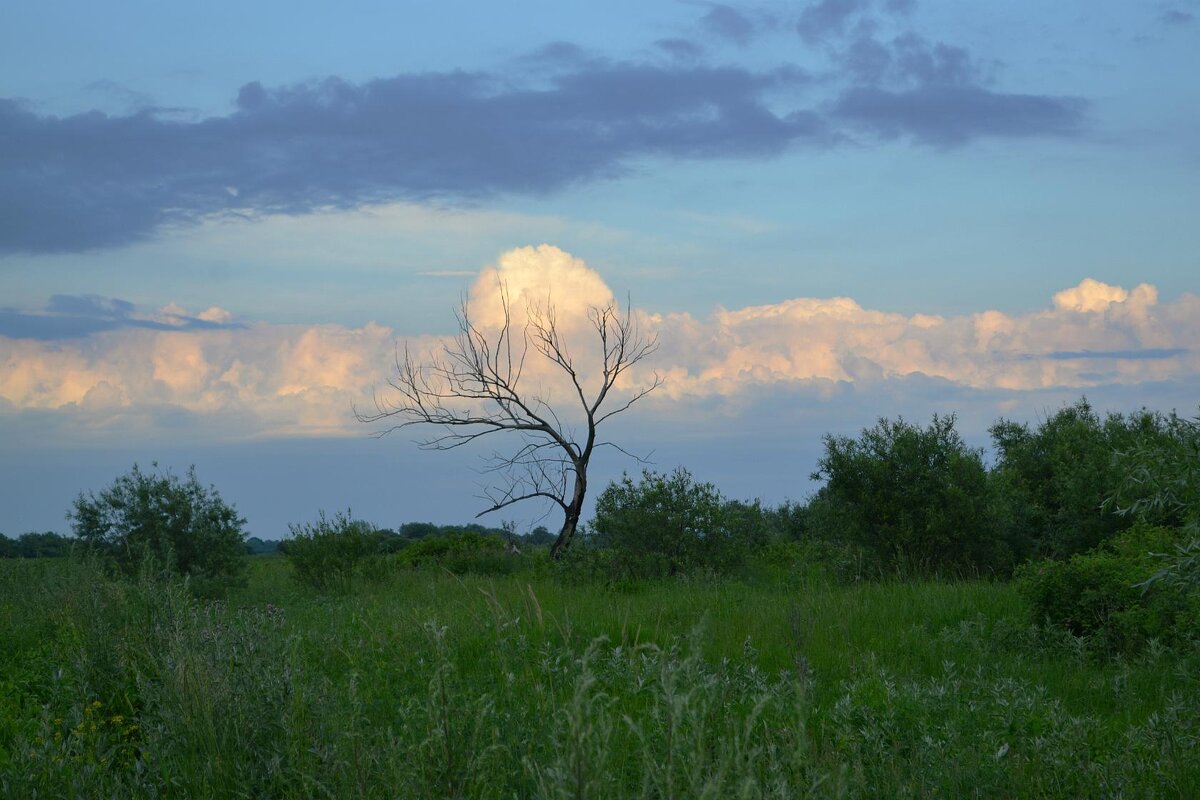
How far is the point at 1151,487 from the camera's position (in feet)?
21.4

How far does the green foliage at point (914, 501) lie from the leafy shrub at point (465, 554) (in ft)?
24.8

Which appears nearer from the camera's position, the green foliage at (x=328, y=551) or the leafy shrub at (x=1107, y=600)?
the leafy shrub at (x=1107, y=600)

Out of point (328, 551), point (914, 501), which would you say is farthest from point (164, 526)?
point (914, 501)

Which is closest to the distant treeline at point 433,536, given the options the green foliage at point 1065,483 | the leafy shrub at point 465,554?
the leafy shrub at point 465,554

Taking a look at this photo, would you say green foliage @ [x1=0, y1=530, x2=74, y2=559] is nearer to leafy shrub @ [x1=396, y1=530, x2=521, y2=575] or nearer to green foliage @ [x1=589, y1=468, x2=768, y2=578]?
leafy shrub @ [x1=396, y1=530, x2=521, y2=575]

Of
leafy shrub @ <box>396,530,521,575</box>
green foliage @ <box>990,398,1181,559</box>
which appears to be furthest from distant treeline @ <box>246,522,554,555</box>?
green foliage @ <box>990,398,1181,559</box>

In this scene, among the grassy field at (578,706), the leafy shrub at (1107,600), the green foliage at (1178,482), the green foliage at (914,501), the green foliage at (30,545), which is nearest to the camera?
the grassy field at (578,706)

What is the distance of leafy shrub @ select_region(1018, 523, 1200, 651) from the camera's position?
9609 mm

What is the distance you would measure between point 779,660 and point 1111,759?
3.48 metres

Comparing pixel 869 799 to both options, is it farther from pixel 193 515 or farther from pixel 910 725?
pixel 193 515

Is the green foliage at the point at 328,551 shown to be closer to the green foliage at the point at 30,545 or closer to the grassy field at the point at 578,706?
the grassy field at the point at 578,706

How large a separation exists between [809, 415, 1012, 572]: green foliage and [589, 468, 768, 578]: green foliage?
70.4 inches

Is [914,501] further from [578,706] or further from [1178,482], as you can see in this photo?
[578,706]

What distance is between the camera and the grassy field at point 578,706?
4.41 metres
